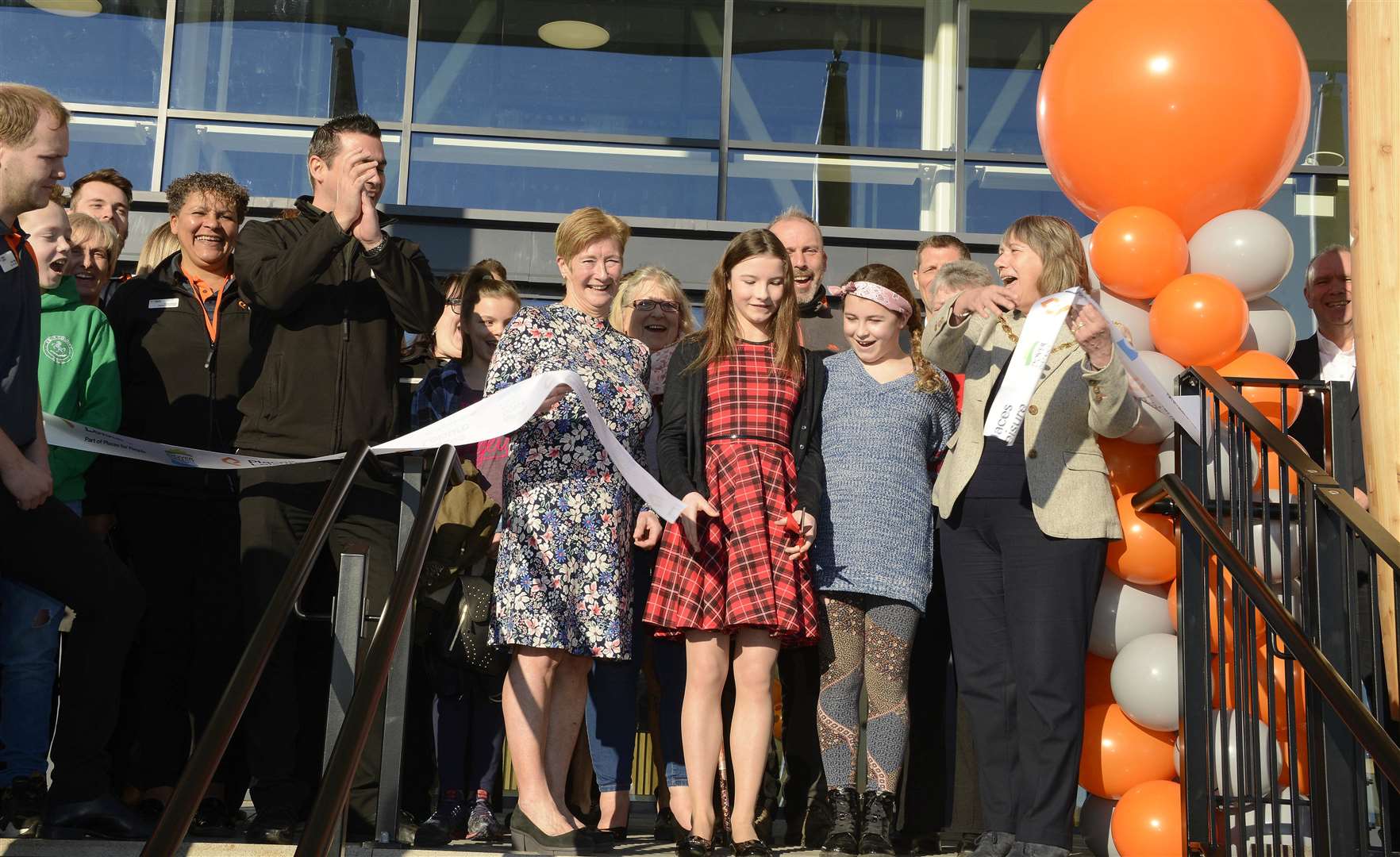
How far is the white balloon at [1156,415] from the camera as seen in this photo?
4.39 metres

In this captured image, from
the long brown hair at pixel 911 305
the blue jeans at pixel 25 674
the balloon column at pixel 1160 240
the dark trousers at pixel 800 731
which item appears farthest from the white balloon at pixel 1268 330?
the blue jeans at pixel 25 674

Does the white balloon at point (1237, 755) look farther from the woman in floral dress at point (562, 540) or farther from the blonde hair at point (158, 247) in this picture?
the blonde hair at point (158, 247)

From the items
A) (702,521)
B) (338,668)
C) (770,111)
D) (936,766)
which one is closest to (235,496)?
(338,668)

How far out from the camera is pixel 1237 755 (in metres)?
3.73

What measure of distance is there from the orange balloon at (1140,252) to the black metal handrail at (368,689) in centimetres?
219

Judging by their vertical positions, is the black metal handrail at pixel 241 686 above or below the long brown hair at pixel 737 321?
below

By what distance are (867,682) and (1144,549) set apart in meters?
0.94

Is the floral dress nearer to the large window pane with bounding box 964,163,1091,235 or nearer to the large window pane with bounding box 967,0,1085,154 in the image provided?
the large window pane with bounding box 964,163,1091,235

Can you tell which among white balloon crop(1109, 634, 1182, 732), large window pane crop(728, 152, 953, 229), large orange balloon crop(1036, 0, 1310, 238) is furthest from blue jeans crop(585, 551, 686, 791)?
large window pane crop(728, 152, 953, 229)

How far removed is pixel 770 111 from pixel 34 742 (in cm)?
724

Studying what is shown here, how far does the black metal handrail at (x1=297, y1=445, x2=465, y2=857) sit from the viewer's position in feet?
8.40

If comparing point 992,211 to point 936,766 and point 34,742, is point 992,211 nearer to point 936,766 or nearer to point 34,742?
point 936,766

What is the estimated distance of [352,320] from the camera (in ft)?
14.8

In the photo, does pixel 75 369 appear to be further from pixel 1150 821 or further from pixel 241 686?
pixel 1150 821
